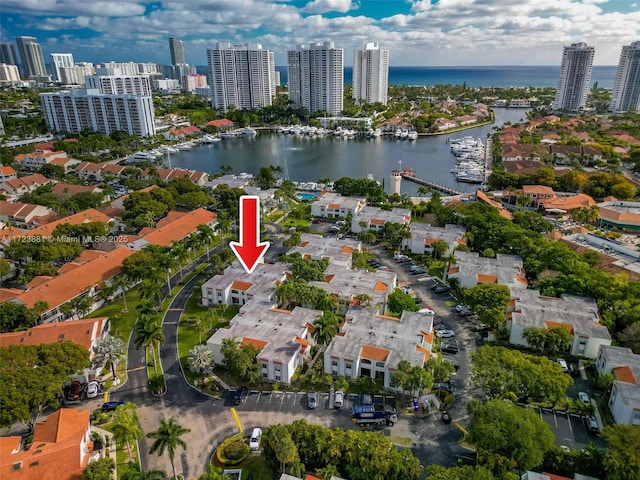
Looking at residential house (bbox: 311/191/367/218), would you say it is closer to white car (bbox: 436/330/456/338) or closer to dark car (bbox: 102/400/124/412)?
white car (bbox: 436/330/456/338)

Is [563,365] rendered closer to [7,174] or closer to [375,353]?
[375,353]

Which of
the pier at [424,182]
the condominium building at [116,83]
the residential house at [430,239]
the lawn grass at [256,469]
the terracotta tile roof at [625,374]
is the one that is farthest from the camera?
the condominium building at [116,83]

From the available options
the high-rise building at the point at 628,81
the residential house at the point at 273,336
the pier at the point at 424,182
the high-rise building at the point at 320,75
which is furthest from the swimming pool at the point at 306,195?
the high-rise building at the point at 628,81

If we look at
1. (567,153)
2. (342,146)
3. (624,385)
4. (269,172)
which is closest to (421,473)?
(624,385)

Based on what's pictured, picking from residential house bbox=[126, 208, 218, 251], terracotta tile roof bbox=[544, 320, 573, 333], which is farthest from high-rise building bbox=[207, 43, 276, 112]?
terracotta tile roof bbox=[544, 320, 573, 333]

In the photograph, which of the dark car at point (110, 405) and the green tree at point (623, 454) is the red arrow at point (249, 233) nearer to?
the dark car at point (110, 405)

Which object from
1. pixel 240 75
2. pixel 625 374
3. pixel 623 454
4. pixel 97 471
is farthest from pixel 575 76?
pixel 97 471
